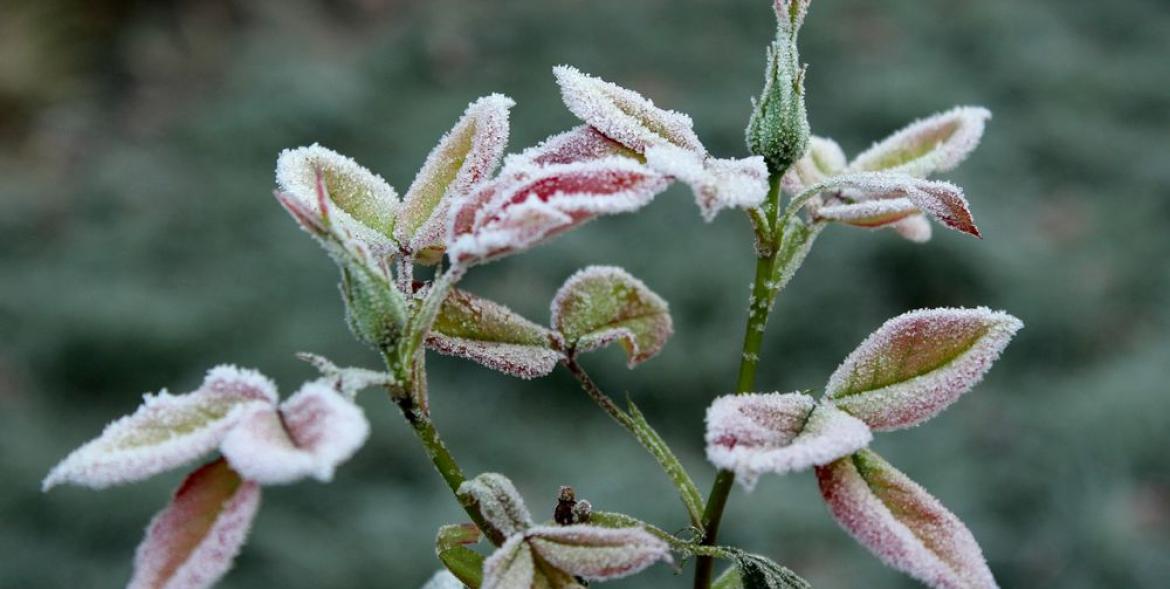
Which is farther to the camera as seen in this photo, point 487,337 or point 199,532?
point 487,337

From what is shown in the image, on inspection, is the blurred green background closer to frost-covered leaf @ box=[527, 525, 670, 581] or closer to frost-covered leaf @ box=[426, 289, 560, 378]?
frost-covered leaf @ box=[426, 289, 560, 378]

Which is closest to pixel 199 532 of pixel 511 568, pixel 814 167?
pixel 511 568

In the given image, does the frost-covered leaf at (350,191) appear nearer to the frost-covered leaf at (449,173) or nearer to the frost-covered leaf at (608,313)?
the frost-covered leaf at (449,173)

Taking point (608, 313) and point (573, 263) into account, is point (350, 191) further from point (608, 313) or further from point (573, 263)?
point (573, 263)

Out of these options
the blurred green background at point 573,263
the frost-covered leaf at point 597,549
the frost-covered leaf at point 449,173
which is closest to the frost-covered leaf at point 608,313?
the frost-covered leaf at point 449,173

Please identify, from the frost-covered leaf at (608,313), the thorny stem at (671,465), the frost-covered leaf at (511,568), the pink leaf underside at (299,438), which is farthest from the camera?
the frost-covered leaf at (608,313)
